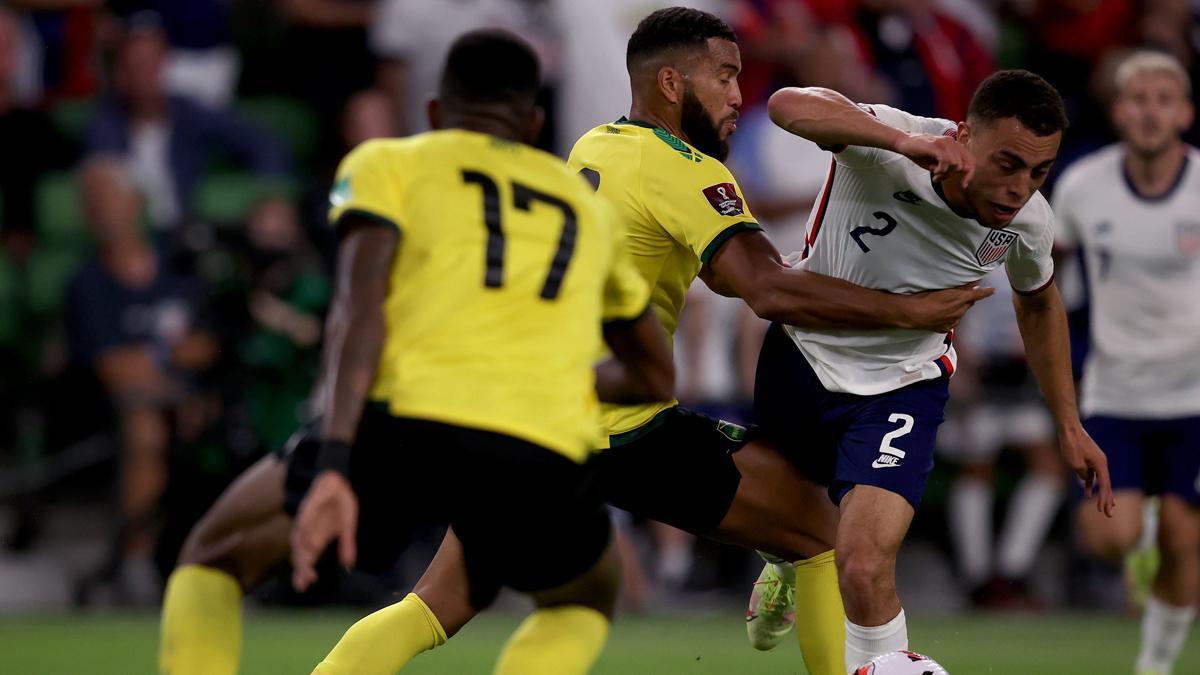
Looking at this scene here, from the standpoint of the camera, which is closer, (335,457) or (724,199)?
(335,457)

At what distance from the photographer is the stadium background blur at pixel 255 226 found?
37.0 feet

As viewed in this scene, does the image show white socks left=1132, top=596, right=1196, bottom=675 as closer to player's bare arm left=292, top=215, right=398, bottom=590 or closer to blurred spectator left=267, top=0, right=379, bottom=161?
player's bare arm left=292, top=215, right=398, bottom=590

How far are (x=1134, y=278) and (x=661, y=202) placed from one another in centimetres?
412

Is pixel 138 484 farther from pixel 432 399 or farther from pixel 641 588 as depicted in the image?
pixel 432 399

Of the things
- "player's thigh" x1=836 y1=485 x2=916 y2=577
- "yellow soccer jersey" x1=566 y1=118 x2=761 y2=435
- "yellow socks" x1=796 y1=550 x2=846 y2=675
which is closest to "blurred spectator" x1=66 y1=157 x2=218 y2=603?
"yellow soccer jersey" x1=566 y1=118 x2=761 y2=435

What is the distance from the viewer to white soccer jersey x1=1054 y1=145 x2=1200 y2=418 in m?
8.55

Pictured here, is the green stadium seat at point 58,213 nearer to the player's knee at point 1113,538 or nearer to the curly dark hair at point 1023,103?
the player's knee at point 1113,538

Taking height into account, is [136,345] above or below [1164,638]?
below

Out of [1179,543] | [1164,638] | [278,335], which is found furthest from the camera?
[278,335]

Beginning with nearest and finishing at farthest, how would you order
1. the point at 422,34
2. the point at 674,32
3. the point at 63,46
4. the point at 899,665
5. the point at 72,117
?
the point at 899,665 < the point at 674,32 < the point at 422,34 < the point at 72,117 < the point at 63,46

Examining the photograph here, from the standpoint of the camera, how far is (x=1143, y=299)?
870 cm

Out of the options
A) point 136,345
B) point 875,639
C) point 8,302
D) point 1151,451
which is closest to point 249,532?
point 875,639

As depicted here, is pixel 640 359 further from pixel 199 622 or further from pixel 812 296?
pixel 199 622

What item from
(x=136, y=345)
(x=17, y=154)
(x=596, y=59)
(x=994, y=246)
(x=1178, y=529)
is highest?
(x=994, y=246)
